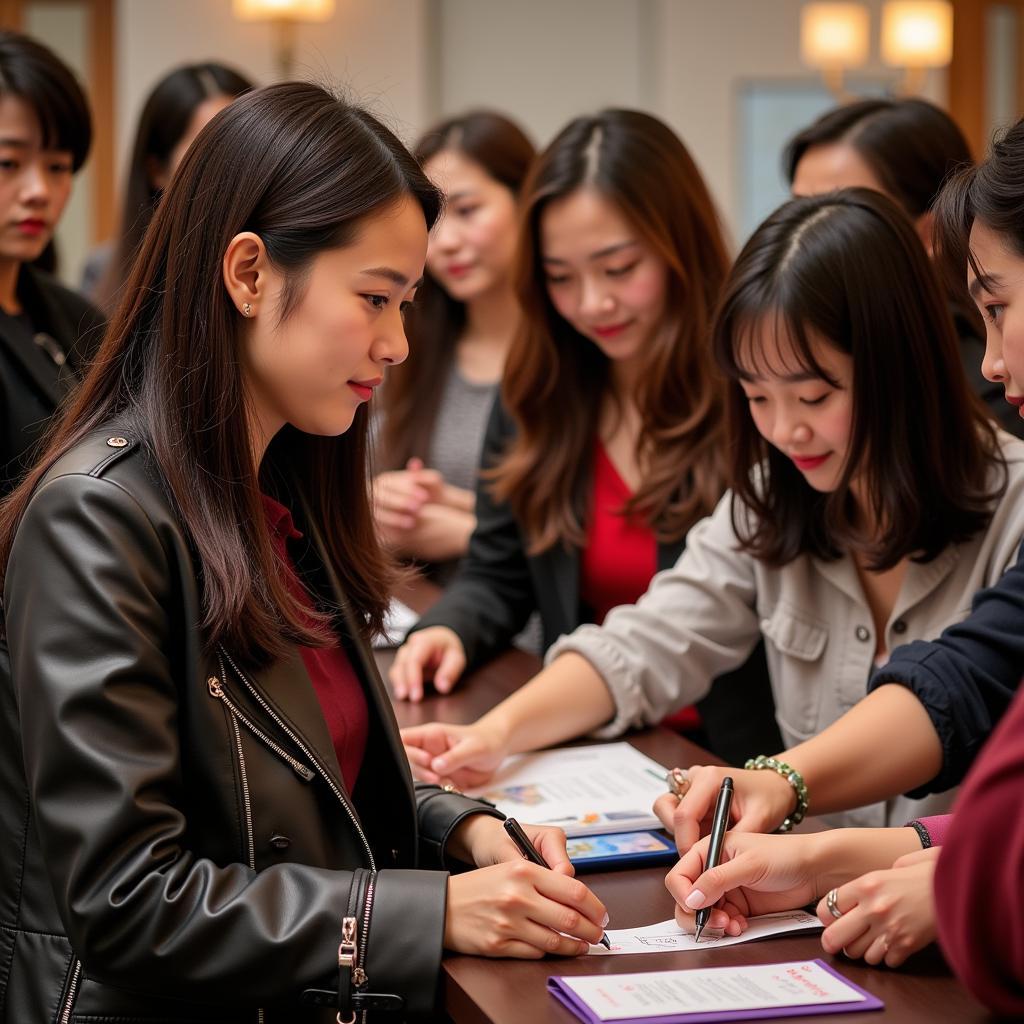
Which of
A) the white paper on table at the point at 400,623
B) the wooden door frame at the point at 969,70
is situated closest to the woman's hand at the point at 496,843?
the white paper on table at the point at 400,623

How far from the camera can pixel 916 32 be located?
7.13 m

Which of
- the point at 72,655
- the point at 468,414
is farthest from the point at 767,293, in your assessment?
the point at 468,414

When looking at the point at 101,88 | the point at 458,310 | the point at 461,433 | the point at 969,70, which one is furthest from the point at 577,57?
the point at 461,433

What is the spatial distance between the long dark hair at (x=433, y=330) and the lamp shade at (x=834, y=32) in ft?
14.3

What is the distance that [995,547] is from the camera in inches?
68.5

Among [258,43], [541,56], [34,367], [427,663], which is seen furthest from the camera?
[541,56]

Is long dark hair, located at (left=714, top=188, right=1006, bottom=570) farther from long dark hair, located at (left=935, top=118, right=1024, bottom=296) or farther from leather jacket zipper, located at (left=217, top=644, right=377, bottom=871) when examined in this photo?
leather jacket zipper, located at (left=217, top=644, right=377, bottom=871)

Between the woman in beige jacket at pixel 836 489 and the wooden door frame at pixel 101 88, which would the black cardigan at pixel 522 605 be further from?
the wooden door frame at pixel 101 88

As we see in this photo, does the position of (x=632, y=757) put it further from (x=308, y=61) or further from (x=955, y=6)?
(x=955, y=6)

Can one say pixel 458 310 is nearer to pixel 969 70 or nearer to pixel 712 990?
pixel 712 990

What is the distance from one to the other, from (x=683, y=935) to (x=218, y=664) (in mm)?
483

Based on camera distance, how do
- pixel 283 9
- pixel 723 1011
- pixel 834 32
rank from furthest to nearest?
pixel 834 32 < pixel 283 9 < pixel 723 1011

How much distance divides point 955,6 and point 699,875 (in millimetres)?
8143

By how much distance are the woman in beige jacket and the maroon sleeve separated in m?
0.73
